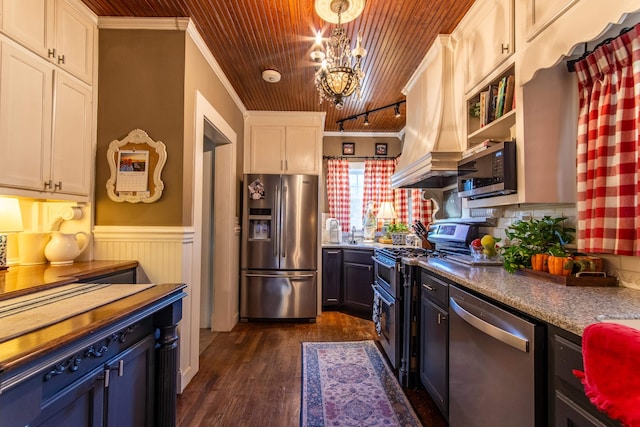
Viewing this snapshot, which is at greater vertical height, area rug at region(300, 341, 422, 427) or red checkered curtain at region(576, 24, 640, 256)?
red checkered curtain at region(576, 24, 640, 256)

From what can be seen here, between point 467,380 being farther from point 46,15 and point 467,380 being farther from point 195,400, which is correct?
point 46,15

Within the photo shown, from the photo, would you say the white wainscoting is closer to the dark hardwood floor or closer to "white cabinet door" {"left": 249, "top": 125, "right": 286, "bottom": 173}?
the dark hardwood floor

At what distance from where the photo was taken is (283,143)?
3.97 m

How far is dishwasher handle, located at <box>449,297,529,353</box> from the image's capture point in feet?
3.49

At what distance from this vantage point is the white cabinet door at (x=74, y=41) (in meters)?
1.89

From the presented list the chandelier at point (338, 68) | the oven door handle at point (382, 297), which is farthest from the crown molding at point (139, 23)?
the oven door handle at point (382, 297)

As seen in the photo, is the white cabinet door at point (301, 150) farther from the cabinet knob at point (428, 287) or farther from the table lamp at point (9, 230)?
the table lamp at point (9, 230)

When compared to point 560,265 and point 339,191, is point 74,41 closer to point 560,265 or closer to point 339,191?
point 560,265

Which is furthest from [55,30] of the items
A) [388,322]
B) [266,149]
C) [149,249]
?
[388,322]

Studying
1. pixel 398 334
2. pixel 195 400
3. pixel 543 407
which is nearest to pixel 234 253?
pixel 195 400

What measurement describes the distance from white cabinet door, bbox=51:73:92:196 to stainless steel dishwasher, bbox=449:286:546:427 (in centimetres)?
242

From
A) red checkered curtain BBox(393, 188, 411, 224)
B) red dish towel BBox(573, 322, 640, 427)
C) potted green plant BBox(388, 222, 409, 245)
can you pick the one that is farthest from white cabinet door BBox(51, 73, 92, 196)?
red checkered curtain BBox(393, 188, 411, 224)

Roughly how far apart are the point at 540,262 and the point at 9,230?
2936 mm

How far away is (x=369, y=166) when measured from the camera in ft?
15.8
